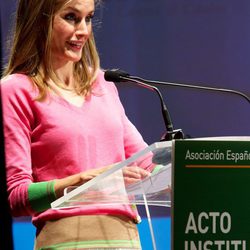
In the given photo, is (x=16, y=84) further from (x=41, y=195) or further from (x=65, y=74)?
(x=41, y=195)

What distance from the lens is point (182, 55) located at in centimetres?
295

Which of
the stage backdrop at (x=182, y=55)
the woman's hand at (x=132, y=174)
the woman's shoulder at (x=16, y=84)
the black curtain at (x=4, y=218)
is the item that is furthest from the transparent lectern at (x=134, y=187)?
the stage backdrop at (x=182, y=55)

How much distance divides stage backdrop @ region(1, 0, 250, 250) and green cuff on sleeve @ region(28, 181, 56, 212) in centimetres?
124

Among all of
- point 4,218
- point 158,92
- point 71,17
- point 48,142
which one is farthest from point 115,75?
point 4,218

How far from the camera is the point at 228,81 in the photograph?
118 inches

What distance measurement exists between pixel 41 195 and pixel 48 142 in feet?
0.48

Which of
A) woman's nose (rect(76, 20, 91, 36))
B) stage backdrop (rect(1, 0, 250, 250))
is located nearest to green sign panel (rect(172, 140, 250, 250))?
woman's nose (rect(76, 20, 91, 36))

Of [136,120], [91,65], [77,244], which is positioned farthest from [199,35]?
[77,244]

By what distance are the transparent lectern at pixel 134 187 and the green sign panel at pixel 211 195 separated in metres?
0.06

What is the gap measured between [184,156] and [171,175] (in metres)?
0.05

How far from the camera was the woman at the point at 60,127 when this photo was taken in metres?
1.64

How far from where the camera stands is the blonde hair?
181 centimetres

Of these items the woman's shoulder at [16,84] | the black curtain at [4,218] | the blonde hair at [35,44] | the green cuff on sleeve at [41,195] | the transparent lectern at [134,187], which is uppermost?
the blonde hair at [35,44]

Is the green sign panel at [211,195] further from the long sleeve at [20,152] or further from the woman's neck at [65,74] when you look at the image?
the woman's neck at [65,74]
